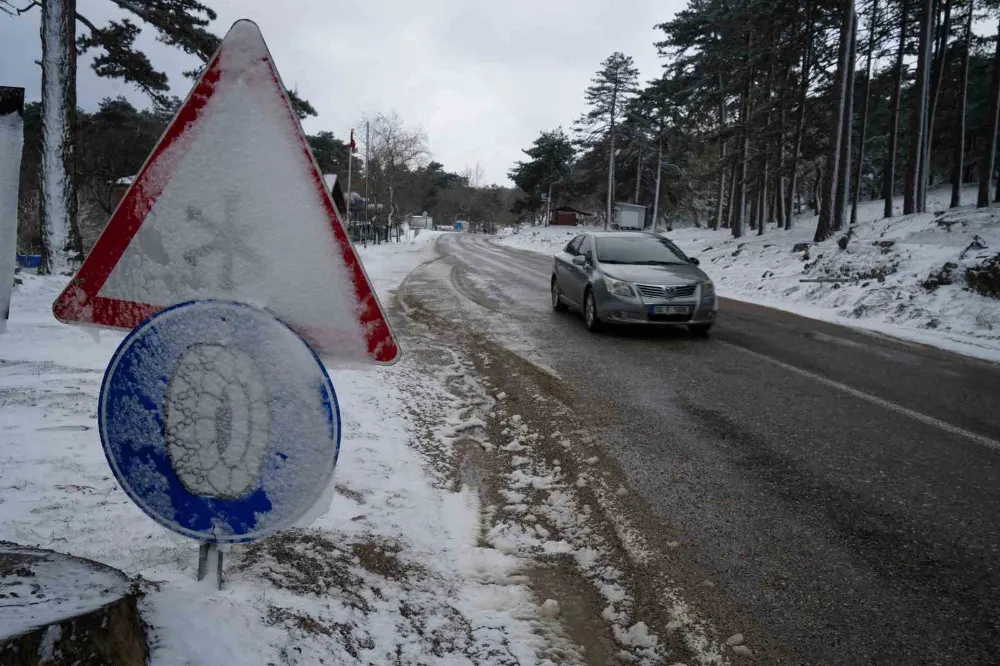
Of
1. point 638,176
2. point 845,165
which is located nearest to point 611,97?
point 638,176

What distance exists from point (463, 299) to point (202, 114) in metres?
11.0

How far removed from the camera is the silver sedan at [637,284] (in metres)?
8.70

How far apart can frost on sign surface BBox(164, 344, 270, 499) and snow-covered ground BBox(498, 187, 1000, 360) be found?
9.74 m

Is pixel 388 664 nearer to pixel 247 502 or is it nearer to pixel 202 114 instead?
pixel 247 502

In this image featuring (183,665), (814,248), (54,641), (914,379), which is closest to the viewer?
(54,641)

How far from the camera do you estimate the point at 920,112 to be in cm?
2120

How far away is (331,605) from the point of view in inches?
84.3

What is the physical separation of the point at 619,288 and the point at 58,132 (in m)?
11.2

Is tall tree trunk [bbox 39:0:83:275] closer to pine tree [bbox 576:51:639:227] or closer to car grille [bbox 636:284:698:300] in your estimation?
car grille [bbox 636:284:698:300]

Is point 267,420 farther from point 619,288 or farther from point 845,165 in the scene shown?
point 845,165

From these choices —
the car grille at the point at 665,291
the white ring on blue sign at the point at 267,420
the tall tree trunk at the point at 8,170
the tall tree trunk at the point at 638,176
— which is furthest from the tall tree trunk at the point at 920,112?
the tall tree trunk at the point at 638,176

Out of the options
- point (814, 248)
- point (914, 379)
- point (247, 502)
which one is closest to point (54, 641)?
point (247, 502)

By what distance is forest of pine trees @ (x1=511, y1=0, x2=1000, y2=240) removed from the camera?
21078mm

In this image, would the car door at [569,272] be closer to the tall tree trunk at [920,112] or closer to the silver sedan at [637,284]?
the silver sedan at [637,284]
